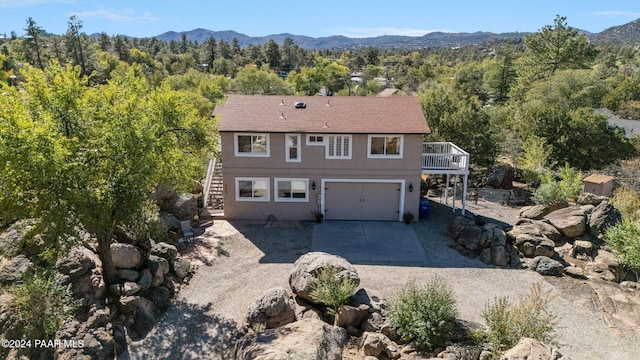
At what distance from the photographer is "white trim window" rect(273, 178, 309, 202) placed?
832 inches

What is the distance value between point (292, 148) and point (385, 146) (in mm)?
4797

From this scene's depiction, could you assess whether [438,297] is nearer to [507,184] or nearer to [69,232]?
[69,232]

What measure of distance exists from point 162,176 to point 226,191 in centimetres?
763

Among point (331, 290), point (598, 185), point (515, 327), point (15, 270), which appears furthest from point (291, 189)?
point (598, 185)

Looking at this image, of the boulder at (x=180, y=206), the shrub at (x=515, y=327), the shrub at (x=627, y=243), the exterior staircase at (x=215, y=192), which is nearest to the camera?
the shrub at (x=515, y=327)

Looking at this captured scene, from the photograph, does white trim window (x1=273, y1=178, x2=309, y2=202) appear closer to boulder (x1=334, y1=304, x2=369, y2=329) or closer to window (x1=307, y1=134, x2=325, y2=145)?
window (x1=307, y1=134, x2=325, y2=145)

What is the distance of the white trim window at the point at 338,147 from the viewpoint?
20.6 metres

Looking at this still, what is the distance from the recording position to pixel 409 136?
20.4 metres

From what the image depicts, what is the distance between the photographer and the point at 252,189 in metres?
21.3

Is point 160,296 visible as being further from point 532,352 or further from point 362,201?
point 362,201

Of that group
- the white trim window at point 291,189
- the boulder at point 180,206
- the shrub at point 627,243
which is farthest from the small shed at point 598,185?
the boulder at point 180,206

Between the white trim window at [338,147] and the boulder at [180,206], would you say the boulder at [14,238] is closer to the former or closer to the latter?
the boulder at [180,206]

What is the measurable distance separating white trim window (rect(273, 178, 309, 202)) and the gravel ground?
1.33m

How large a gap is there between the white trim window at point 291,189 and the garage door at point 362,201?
117 centimetres
